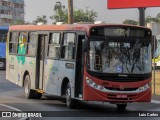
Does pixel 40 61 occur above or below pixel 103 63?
below

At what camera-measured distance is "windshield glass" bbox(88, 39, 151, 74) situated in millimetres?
16094

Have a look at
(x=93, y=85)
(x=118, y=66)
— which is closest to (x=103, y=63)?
(x=118, y=66)

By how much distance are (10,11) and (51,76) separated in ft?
490

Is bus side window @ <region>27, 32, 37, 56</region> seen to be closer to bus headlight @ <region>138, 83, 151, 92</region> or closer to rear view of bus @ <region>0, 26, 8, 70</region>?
bus headlight @ <region>138, 83, 151, 92</region>

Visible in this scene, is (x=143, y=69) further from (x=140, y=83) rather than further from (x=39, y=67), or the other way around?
(x=39, y=67)

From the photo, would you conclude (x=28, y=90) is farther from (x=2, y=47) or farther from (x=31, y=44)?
(x=2, y=47)

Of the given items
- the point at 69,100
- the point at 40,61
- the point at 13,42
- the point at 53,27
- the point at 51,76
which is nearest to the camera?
the point at 69,100

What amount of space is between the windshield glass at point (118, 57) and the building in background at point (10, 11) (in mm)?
137542

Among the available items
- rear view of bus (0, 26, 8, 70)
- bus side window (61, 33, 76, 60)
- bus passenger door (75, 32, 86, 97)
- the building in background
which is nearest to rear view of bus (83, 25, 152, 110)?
bus passenger door (75, 32, 86, 97)

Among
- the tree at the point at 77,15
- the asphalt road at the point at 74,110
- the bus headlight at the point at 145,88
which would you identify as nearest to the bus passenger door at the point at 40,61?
the asphalt road at the point at 74,110

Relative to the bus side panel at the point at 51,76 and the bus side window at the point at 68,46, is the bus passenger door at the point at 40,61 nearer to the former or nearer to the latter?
the bus side panel at the point at 51,76

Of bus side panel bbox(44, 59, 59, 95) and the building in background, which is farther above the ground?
the building in background

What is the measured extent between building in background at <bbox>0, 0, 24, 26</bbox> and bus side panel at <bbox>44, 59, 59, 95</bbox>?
134441 mm

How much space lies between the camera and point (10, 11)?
166000 millimetres
